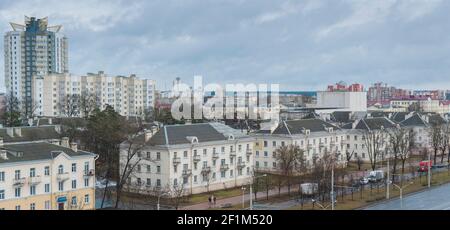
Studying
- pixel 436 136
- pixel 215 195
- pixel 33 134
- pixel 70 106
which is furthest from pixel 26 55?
pixel 215 195

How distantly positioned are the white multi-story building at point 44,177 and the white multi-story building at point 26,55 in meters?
38.4

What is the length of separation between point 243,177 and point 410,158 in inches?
472

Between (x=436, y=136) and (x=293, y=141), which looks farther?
(x=436, y=136)

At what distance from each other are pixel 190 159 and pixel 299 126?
7734 millimetres

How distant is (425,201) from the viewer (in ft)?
58.6

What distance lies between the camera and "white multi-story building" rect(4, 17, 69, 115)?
5283 centimetres

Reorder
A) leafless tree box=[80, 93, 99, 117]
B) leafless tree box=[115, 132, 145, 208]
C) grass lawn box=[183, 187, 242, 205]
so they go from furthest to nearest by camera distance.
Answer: leafless tree box=[80, 93, 99, 117] → grass lawn box=[183, 187, 242, 205] → leafless tree box=[115, 132, 145, 208]

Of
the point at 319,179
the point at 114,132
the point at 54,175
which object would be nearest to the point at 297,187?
the point at 319,179

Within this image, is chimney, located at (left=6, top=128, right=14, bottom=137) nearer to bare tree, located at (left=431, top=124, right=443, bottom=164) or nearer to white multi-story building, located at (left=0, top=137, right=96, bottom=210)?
white multi-story building, located at (left=0, top=137, right=96, bottom=210)

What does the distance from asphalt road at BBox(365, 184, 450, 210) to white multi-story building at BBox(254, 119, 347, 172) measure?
576 centimetres

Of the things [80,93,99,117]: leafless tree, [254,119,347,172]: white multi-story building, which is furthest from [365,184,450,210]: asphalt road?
[80,93,99,117]: leafless tree

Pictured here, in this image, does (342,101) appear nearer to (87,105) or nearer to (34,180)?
(87,105)

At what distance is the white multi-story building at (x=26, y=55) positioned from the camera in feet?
173

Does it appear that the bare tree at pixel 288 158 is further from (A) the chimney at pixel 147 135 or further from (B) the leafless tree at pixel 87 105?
(B) the leafless tree at pixel 87 105
